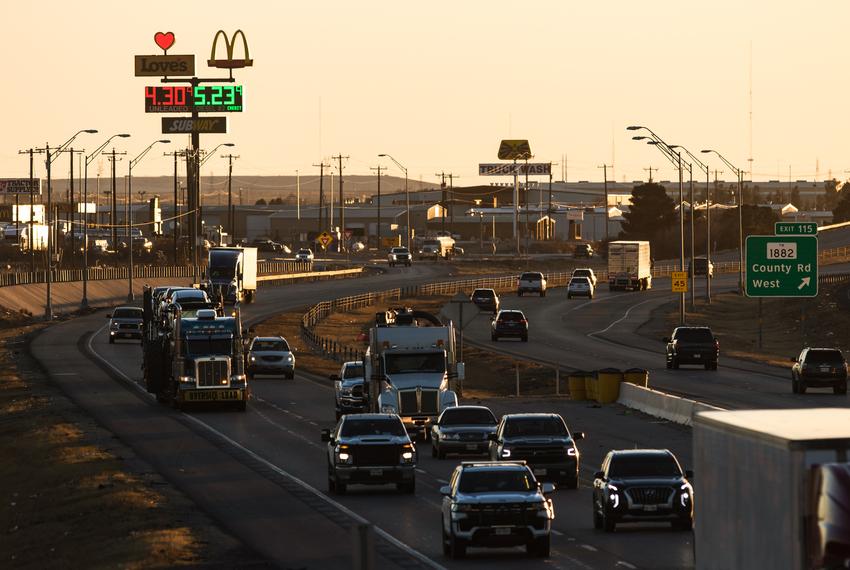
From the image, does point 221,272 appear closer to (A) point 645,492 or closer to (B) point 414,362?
(B) point 414,362

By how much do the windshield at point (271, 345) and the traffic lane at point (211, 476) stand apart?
6.06 m

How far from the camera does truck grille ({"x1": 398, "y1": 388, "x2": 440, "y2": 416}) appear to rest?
1774 inches

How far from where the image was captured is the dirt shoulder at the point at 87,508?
27.7 metres

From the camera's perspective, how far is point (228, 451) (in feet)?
147

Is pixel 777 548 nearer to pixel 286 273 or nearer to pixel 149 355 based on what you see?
pixel 149 355

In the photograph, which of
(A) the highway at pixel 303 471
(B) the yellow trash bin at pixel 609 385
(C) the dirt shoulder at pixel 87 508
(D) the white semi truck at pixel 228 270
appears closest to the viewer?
(A) the highway at pixel 303 471

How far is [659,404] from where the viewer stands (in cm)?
5394

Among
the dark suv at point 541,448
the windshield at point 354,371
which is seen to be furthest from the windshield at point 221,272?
the dark suv at point 541,448

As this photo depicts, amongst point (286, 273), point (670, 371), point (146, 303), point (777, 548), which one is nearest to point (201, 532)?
point (777, 548)

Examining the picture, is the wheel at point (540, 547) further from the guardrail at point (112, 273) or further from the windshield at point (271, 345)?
the guardrail at point (112, 273)

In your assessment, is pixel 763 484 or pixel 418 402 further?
pixel 418 402

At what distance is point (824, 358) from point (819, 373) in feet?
3.03

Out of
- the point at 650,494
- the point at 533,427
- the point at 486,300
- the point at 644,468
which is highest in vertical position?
the point at 644,468

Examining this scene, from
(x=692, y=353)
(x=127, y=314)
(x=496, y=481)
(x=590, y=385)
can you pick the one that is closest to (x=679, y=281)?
(x=692, y=353)
